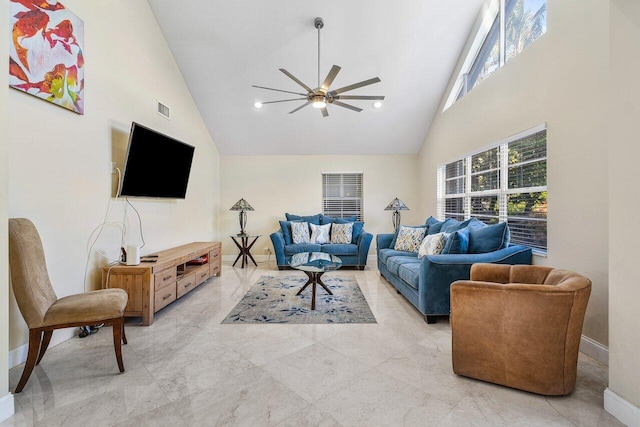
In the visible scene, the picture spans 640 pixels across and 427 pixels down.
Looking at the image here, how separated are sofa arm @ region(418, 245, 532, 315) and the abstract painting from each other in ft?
12.1

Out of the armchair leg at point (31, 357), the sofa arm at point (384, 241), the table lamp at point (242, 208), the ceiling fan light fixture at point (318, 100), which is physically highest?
the ceiling fan light fixture at point (318, 100)

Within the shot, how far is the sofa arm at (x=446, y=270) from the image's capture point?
2791 mm

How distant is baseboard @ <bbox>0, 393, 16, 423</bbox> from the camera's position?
1579mm

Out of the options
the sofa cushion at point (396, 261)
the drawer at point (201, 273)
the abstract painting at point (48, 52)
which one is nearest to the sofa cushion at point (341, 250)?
the sofa cushion at point (396, 261)

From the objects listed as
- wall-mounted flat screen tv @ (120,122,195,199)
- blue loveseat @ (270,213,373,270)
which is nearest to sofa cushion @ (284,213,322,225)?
blue loveseat @ (270,213,373,270)

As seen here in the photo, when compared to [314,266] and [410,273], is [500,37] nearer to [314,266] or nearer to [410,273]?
[410,273]

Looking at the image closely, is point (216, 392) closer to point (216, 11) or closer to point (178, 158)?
point (178, 158)

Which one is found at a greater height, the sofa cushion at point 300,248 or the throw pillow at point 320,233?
the throw pillow at point 320,233

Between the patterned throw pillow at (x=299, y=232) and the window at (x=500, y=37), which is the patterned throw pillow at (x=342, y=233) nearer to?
the patterned throw pillow at (x=299, y=232)

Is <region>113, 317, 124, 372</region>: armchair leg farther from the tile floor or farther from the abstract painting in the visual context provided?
the abstract painting

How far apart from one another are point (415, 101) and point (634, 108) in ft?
13.0

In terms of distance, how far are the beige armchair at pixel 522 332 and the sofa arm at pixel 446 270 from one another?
0.81 m

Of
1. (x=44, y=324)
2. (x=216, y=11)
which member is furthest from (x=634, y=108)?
(x=216, y=11)

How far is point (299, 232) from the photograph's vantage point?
571cm
